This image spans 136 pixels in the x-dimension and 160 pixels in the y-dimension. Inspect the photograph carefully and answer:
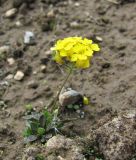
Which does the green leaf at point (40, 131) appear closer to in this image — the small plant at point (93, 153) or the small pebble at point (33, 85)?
the small plant at point (93, 153)

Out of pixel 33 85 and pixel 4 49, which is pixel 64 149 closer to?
pixel 33 85

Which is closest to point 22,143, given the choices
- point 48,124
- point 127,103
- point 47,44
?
point 48,124

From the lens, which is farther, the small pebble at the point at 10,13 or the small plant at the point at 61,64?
the small pebble at the point at 10,13

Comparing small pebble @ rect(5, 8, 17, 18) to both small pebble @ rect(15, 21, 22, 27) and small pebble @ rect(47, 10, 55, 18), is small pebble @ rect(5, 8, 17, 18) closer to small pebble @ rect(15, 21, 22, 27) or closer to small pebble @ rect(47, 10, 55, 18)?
small pebble @ rect(15, 21, 22, 27)

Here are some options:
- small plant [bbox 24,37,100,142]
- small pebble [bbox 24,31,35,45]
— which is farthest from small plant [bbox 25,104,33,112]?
small pebble [bbox 24,31,35,45]

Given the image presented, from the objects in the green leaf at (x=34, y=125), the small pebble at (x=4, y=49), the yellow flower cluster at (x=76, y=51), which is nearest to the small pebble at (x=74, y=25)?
the small pebble at (x=4, y=49)

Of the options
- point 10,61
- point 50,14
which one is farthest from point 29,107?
point 50,14
